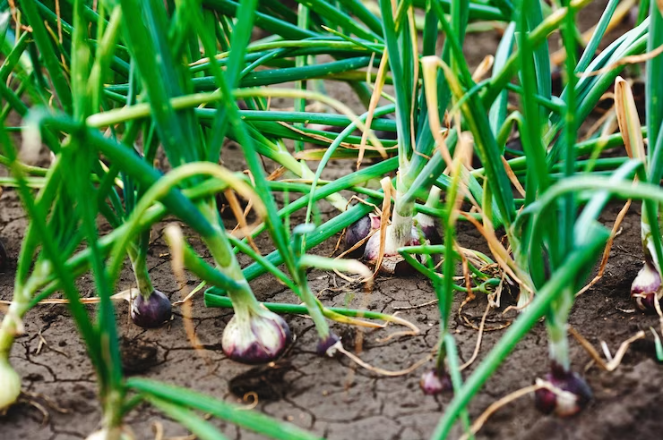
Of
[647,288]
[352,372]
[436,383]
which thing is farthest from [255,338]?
[647,288]

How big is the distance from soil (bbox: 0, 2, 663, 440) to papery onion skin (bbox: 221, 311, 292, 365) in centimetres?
2

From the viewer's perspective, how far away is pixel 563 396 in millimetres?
1093

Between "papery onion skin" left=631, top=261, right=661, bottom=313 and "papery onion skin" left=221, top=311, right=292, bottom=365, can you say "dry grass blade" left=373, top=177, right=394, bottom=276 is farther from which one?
"papery onion skin" left=631, top=261, right=661, bottom=313

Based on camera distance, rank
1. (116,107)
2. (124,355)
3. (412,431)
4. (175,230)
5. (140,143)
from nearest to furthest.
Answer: (175,230) < (412,431) < (124,355) < (116,107) < (140,143)

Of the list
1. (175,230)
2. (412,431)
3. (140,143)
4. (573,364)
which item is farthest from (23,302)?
(140,143)

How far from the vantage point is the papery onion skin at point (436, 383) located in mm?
1182

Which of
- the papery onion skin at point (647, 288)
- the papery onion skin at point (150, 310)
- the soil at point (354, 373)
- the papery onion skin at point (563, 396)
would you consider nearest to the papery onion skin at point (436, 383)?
the soil at point (354, 373)

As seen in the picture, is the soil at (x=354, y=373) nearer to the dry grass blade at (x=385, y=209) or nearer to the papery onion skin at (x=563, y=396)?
the papery onion skin at (x=563, y=396)

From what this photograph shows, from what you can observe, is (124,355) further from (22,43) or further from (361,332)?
(22,43)

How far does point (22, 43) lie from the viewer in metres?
1.37

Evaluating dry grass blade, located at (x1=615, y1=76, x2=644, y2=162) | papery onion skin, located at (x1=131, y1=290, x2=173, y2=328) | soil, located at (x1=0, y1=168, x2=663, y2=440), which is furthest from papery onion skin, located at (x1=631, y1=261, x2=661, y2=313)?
papery onion skin, located at (x1=131, y1=290, x2=173, y2=328)

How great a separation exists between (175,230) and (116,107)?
986 mm

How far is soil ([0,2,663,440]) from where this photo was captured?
1122 mm

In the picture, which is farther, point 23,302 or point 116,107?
point 116,107
